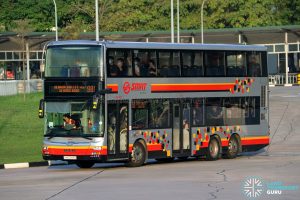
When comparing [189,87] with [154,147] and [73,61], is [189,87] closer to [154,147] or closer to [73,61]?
[154,147]

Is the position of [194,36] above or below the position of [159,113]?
above

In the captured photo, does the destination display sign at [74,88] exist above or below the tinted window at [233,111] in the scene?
above

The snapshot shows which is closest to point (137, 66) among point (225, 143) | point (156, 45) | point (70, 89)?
point (156, 45)

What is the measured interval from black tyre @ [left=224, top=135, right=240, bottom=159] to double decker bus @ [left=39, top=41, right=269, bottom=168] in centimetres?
4

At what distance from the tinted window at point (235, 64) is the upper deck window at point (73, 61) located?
6.81 metres

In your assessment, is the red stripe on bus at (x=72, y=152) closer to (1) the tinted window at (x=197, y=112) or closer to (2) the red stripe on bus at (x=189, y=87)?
(2) the red stripe on bus at (x=189, y=87)

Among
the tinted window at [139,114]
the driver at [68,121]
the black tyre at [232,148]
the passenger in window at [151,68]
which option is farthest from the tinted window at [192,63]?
the driver at [68,121]

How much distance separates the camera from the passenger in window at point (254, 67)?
117ft

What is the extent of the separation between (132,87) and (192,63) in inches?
133

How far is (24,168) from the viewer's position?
105 feet

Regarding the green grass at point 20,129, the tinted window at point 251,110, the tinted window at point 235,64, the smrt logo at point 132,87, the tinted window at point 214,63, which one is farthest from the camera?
the green grass at point 20,129

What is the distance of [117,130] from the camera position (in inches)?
1161

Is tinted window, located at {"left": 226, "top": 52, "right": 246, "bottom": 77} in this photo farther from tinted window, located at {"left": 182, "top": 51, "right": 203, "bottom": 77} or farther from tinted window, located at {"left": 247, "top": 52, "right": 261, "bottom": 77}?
tinted window, located at {"left": 182, "top": 51, "right": 203, "bottom": 77}

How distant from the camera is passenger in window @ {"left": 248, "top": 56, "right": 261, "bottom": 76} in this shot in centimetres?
3559
